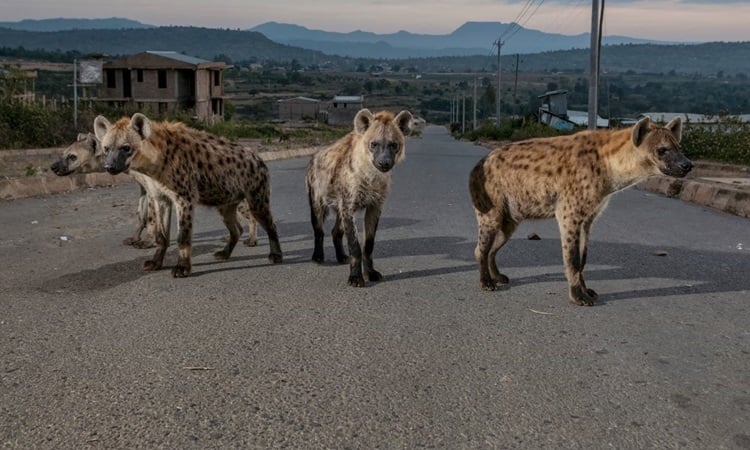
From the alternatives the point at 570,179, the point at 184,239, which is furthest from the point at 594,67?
the point at 184,239

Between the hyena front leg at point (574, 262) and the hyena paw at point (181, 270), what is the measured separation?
3000 millimetres

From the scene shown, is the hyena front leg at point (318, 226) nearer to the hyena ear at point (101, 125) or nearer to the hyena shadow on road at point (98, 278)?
the hyena shadow on road at point (98, 278)

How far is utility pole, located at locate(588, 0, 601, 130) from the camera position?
74.3 ft

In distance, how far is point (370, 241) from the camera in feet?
22.2

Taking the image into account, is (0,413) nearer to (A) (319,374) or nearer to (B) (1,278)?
(A) (319,374)

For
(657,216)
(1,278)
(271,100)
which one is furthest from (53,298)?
(271,100)

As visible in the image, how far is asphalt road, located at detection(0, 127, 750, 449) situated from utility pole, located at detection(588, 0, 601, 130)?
49.1 ft

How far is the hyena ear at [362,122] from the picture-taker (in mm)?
6734

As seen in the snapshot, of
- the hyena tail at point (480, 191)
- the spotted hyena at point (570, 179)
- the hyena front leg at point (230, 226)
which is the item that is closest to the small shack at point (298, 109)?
the hyena front leg at point (230, 226)

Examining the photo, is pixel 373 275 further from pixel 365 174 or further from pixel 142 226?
pixel 142 226

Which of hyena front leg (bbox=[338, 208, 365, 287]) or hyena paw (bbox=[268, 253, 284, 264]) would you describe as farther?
hyena paw (bbox=[268, 253, 284, 264])

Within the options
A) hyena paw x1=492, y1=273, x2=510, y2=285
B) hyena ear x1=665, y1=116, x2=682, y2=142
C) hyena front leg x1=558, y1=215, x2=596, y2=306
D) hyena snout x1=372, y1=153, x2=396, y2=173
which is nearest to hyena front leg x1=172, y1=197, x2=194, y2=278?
hyena snout x1=372, y1=153, x2=396, y2=173

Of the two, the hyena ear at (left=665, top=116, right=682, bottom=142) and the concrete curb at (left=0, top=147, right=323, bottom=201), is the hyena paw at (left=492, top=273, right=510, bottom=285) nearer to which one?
the hyena ear at (left=665, top=116, right=682, bottom=142)

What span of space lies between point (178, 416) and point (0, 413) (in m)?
0.80
